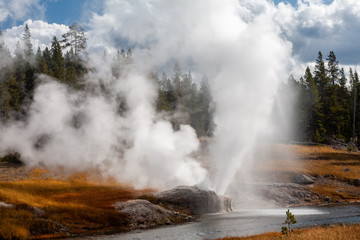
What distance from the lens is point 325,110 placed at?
3489 inches

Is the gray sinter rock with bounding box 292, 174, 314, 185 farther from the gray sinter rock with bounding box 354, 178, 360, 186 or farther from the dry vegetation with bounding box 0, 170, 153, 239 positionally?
the dry vegetation with bounding box 0, 170, 153, 239

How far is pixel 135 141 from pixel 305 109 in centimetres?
5747

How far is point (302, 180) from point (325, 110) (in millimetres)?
45691

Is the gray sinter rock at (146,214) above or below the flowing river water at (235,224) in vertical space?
above

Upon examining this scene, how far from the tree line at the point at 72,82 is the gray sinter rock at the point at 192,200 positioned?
81.4 ft

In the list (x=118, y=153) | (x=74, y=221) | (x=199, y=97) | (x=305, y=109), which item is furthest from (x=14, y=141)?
(x=305, y=109)

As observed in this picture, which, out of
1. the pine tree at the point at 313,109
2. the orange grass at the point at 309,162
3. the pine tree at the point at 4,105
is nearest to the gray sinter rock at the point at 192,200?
the orange grass at the point at 309,162

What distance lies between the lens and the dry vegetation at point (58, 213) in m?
23.5

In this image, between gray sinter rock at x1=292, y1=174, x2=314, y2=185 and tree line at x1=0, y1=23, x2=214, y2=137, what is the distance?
1890cm

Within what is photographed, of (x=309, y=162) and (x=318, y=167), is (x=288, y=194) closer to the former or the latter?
(x=318, y=167)

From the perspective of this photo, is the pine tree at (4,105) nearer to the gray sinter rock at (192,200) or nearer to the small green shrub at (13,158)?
the small green shrub at (13,158)

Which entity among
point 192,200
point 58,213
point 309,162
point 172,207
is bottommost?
point 172,207

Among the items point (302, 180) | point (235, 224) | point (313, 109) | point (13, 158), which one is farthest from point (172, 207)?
point (313, 109)

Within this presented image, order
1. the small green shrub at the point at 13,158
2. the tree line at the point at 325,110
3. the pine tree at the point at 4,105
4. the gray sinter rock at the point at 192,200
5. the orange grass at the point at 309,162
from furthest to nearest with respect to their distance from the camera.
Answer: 1. the tree line at the point at 325,110
2. the pine tree at the point at 4,105
3. the small green shrub at the point at 13,158
4. the orange grass at the point at 309,162
5. the gray sinter rock at the point at 192,200
